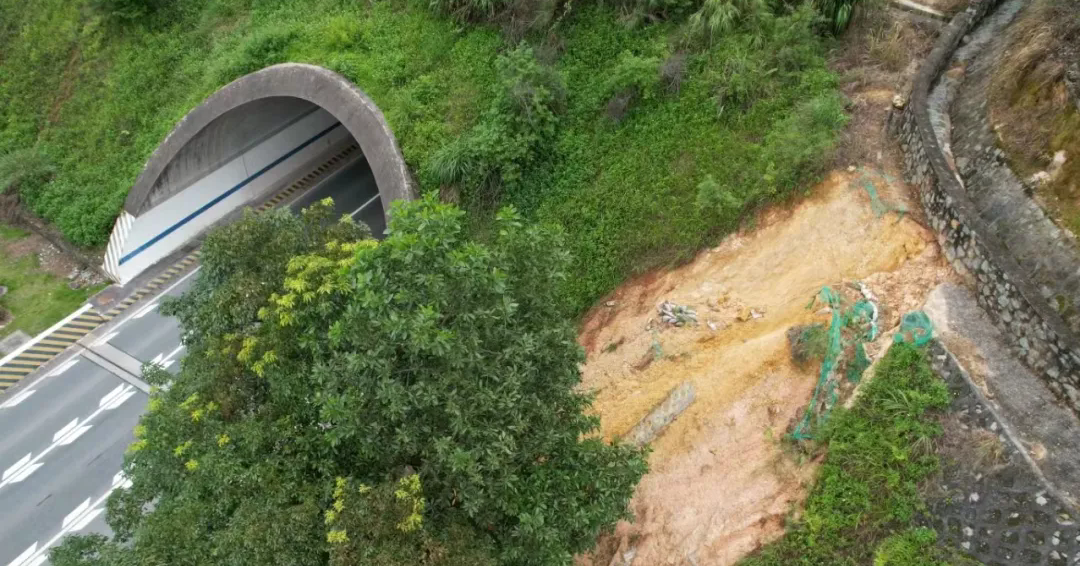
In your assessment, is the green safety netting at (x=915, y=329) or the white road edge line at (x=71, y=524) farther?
the white road edge line at (x=71, y=524)

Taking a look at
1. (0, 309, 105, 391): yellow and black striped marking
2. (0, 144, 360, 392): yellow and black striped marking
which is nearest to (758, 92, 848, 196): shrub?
(0, 144, 360, 392): yellow and black striped marking

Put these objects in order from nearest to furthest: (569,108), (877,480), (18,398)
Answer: (877,480) < (569,108) < (18,398)

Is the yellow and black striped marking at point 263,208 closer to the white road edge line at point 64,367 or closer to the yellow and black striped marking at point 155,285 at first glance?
the yellow and black striped marking at point 155,285

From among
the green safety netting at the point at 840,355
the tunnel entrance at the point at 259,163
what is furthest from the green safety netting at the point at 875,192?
the tunnel entrance at the point at 259,163

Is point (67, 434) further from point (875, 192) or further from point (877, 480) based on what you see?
point (875, 192)

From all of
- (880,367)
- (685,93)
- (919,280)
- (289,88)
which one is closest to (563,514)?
(880,367)

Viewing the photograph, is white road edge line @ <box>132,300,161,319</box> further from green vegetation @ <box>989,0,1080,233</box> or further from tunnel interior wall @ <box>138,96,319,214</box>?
green vegetation @ <box>989,0,1080,233</box>

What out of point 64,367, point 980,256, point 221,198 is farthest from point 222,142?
point 980,256
